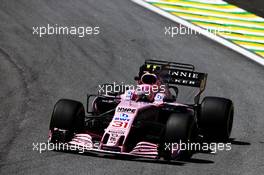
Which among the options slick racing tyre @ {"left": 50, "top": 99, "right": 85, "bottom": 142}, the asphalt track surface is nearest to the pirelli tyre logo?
slick racing tyre @ {"left": 50, "top": 99, "right": 85, "bottom": 142}

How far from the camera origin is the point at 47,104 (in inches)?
754

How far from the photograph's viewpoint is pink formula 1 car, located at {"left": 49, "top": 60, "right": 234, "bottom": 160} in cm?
1485

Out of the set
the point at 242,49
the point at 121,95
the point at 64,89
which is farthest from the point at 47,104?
the point at 242,49

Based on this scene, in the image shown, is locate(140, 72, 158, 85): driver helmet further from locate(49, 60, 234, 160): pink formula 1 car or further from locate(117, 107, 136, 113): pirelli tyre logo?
locate(117, 107, 136, 113): pirelli tyre logo

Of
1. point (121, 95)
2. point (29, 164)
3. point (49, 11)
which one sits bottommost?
point (29, 164)

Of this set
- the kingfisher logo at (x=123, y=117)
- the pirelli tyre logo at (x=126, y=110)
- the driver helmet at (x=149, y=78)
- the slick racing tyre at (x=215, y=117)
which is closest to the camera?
the kingfisher logo at (x=123, y=117)

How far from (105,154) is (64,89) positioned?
17.5ft

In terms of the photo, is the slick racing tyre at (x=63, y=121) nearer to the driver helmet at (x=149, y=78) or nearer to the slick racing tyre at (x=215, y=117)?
the driver helmet at (x=149, y=78)

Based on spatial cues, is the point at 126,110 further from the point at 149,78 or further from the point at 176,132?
the point at 149,78

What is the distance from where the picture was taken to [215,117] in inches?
645

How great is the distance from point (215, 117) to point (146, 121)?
61.7 inches

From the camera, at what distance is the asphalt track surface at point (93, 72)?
48.5ft

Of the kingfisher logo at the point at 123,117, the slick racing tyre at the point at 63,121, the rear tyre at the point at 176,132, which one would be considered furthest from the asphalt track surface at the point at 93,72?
the kingfisher logo at the point at 123,117

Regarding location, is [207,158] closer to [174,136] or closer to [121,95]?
[174,136]
